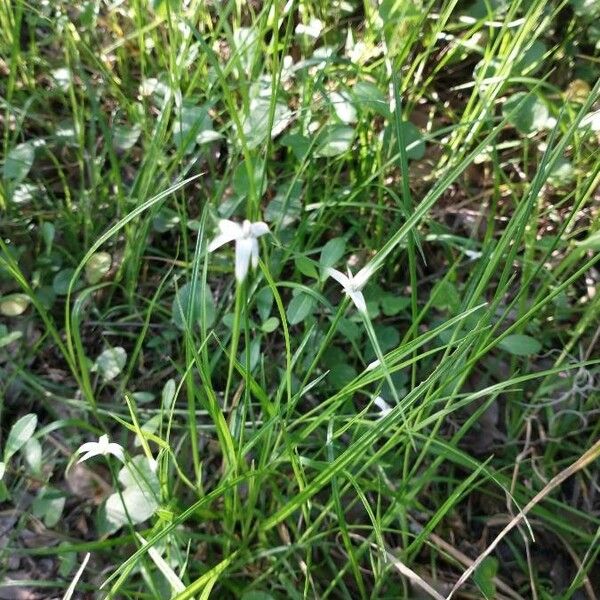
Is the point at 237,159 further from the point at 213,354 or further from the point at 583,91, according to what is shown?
the point at 583,91

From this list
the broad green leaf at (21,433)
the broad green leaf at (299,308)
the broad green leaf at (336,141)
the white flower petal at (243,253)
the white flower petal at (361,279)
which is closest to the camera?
the white flower petal at (243,253)

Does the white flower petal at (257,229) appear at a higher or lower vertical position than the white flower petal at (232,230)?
higher

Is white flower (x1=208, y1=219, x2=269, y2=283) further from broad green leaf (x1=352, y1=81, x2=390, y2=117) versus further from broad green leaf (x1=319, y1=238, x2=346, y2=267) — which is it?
broad green leaf (x1=352, y1=81, x2=390, y2=117)

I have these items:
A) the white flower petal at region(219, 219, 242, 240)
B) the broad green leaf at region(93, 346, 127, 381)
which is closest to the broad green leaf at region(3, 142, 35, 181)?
the broad green leaf at region(93, 346, 127, 381)

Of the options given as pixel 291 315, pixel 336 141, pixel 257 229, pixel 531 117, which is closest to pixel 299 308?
pixel 291 315

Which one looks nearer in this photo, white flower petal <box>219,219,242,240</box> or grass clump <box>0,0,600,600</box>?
white flower petal <box>219,219,242,240</box>

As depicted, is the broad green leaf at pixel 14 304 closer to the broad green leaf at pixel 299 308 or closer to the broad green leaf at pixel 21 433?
the broad green leaf at pixel 21 433

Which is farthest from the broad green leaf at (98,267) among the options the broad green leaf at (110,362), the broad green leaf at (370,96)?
the broad green leaf at (370,96)

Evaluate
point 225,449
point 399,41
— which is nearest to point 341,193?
point 399,41
